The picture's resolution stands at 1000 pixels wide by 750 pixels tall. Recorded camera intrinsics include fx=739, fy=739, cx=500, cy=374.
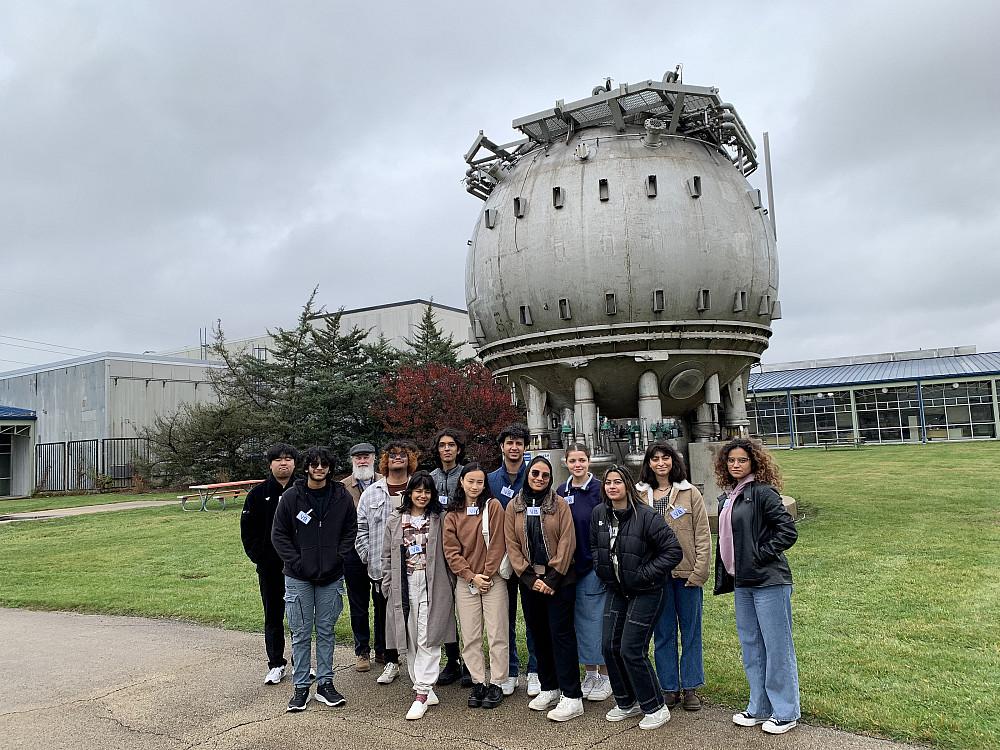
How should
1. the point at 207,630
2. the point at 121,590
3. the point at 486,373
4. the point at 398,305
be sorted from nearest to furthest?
the point at 207,630 < the point at 121,590 < the point at 486,373 < the point at 398,305

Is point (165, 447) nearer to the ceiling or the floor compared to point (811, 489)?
nearer to the ceiling

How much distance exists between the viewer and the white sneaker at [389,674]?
6016mm

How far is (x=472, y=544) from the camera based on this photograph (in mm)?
5562

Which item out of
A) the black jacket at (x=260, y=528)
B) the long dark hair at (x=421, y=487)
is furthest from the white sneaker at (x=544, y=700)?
the black jacket at (x=260, y=528)

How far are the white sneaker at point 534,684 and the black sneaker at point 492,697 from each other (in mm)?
225

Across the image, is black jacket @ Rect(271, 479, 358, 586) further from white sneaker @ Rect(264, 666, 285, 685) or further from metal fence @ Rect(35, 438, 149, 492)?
metal fence @ Rect(35, 438, 149, 492)

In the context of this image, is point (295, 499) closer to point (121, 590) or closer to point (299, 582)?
point (299, 582)

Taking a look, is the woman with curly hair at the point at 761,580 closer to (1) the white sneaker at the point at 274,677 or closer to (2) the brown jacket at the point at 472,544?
(2) the brown jacket at the point at 472,544

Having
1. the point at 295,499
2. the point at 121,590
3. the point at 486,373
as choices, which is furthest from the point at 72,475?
the point at 295,499

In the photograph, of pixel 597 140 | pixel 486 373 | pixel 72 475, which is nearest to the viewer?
pixel 597 140

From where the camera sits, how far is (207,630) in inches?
309

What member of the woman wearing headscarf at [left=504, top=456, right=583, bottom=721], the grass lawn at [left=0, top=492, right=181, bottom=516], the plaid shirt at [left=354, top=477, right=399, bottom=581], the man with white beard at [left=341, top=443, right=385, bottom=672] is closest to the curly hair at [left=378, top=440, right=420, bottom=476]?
the plaid shirt at [left=354, top=477, right=399, bottom=581]

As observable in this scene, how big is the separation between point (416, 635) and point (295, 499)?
1423mm

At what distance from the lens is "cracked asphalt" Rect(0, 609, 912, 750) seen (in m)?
4.73
